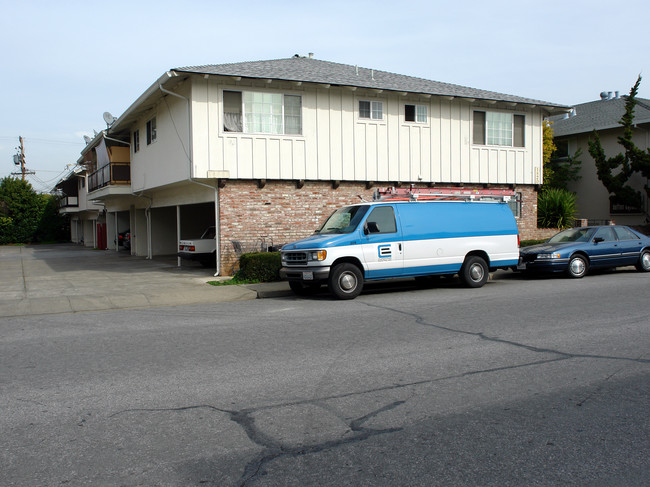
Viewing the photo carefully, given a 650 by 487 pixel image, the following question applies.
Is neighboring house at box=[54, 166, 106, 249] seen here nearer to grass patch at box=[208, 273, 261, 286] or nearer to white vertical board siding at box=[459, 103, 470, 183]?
grass patch at box=[208, 273, 261, 286]

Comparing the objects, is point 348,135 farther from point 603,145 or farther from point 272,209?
point 603,145

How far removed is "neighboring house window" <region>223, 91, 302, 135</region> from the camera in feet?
54.1

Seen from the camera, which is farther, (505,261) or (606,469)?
(505,261)

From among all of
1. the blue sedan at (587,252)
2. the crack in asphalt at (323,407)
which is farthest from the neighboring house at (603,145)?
the crack in asphalt at (323,407)

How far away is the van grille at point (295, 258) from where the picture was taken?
12016 mm

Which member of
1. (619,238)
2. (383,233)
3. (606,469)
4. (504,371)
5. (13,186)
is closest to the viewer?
(606,469)

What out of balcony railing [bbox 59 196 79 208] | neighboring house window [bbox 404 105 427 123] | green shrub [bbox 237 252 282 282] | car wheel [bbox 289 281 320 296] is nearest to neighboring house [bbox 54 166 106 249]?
balcony railing [bbox 59 196 79 208]

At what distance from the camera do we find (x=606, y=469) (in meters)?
3.84

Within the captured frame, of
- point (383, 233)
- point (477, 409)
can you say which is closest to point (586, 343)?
point (477, 409)

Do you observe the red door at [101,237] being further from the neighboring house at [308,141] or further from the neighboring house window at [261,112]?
the neighboring house window at [261,112]

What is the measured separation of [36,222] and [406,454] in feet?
177

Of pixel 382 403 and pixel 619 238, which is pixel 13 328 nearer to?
pixel 382 403

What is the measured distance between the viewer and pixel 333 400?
17.3ft

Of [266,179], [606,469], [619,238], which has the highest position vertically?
[266,179]
